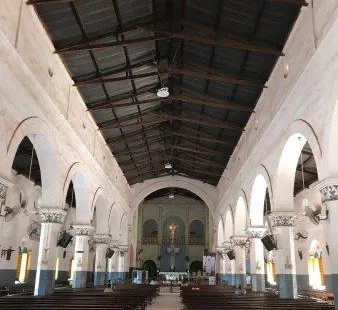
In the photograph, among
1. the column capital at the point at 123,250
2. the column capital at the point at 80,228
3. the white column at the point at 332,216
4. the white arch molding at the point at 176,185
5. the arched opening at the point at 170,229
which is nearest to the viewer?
the white column at the point at 332,216

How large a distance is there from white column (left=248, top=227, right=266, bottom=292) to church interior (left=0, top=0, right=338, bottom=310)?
0.18ft

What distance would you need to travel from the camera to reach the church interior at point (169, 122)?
28.1ft

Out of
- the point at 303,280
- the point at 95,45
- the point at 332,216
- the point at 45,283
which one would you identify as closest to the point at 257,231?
the point at 303,280

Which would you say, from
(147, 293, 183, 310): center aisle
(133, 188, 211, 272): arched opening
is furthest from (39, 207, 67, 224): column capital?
(133, 188, 211, 272): arched opening

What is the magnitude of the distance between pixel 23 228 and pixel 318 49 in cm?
1548

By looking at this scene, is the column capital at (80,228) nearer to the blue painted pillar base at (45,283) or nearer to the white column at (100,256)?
the blue painted pillar base at (45,283)

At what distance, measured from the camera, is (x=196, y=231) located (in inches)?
1479

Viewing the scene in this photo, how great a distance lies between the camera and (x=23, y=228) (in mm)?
18406

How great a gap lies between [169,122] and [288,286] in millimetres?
10339

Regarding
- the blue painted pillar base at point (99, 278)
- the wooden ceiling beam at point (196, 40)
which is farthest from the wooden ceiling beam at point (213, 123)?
the blue painted pillar base at point (99, 278)

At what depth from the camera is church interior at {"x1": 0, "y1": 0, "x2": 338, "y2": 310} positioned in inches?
338

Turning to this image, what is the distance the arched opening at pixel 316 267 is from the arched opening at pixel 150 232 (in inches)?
724

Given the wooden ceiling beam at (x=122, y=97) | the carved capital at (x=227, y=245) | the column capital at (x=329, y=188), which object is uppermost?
the wooden ceiling beam at (x=122, y=97)

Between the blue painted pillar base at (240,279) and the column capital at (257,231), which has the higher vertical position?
the column capital at (257,231)
